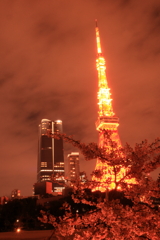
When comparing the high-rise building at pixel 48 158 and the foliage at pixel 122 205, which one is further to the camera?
the high-rise building at pixel 48 158

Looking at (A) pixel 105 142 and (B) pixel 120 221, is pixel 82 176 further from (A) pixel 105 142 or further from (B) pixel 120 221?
(B) pixel 120 221

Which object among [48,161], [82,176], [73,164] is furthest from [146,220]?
[73,164]

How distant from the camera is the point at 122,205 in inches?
232

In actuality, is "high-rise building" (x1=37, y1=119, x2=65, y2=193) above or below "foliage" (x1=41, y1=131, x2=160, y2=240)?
above

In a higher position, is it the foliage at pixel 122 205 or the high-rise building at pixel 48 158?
the high-rise building at pixel 48 158

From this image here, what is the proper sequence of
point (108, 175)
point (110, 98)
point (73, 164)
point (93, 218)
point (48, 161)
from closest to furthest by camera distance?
point (93, 218), point (108, 175), point (110, 98), point (48, 161), point (73, 164)

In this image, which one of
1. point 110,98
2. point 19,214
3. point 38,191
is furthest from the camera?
point 38,191

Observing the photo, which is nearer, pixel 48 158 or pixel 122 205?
pixel 122 205

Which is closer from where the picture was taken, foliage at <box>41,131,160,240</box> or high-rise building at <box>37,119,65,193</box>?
foliage at <box>41,131,160,240</box>

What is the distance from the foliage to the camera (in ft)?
18.1

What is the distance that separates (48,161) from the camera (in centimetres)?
16475

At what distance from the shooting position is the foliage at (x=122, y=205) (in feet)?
18.1

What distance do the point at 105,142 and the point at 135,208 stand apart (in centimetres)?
192

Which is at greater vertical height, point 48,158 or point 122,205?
point 48,158
